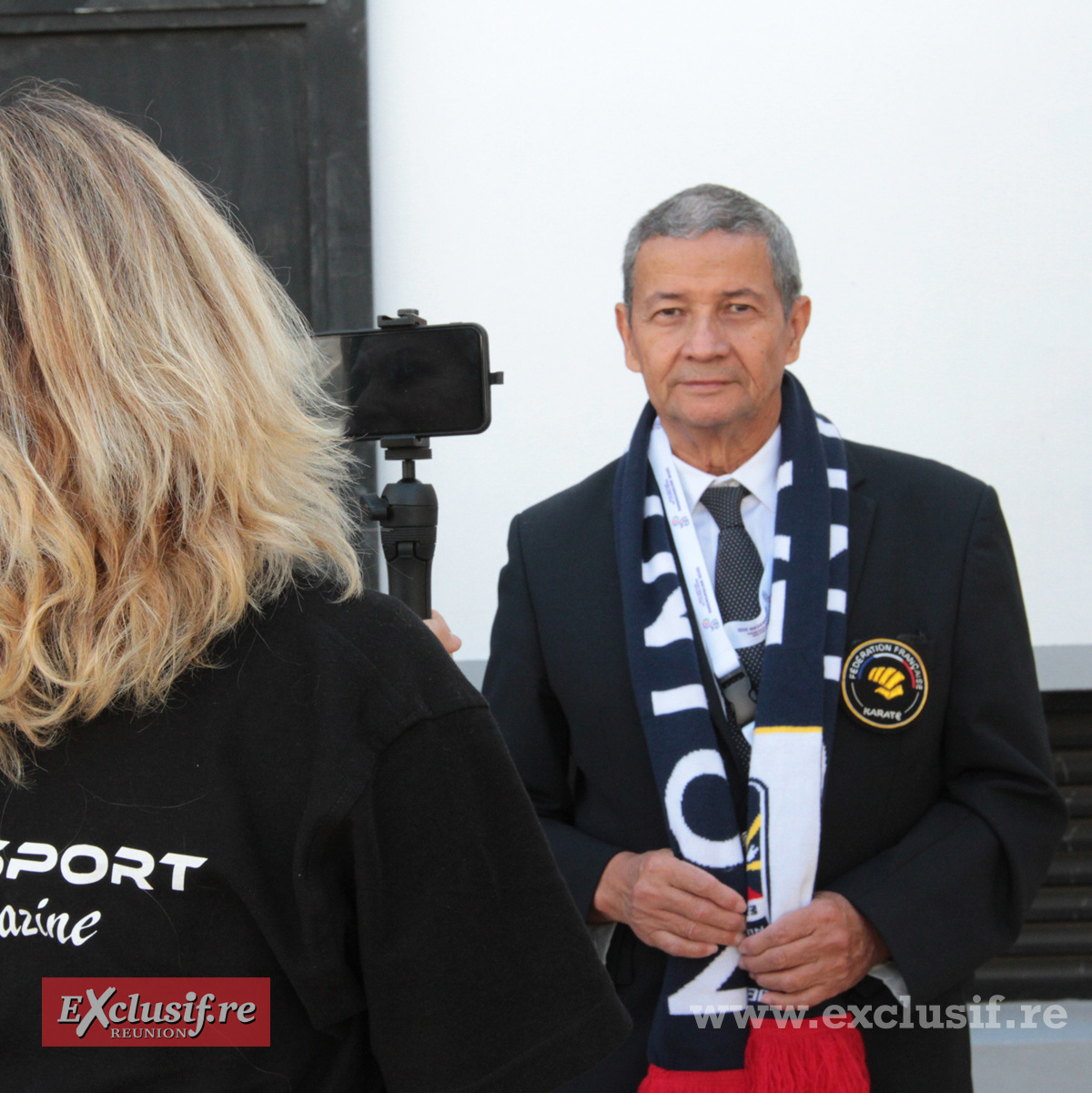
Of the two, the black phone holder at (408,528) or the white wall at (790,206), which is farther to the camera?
the white wall at (790,206)

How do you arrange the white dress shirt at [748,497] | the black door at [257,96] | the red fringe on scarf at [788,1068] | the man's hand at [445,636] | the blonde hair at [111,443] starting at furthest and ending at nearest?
the black door at [257,96] < the white dress shirt at [748,497] < the red fringe on scarf at [788,1068] < the man's hand at [445,636] < the blonde hair at [111,443]

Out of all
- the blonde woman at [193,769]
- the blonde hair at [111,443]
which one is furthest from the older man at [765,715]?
the blonde hair at [111,443]

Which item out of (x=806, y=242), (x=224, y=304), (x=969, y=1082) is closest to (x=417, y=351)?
(x=224, y=304)

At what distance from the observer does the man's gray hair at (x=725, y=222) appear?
1776 mm

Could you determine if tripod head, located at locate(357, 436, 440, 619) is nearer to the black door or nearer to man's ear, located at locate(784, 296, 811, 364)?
man's ear, located at locate(784, 296, 811, 364)

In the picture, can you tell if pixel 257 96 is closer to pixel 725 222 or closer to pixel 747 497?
pixel 725 222

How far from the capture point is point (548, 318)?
2.73m

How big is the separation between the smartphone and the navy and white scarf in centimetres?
47

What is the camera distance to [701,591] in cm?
173

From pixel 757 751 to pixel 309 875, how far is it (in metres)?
0.89

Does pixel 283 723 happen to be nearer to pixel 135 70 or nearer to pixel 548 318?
pixel 548 318

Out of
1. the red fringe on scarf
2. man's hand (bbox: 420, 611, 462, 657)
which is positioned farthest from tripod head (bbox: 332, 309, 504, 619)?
the red fringe on scarf

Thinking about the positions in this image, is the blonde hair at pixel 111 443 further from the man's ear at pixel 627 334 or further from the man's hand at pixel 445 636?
the man's ear at pixel 627 334

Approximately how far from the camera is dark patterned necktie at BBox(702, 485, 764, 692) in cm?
171
